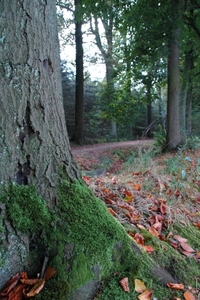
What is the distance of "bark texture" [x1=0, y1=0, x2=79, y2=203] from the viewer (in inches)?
51.0

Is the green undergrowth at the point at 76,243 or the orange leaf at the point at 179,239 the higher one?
the green undergrowth at the point at 76,243

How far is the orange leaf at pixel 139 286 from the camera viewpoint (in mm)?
1429

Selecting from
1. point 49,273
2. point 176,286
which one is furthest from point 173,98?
point 49,273

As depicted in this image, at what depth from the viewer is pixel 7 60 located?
1291 mm

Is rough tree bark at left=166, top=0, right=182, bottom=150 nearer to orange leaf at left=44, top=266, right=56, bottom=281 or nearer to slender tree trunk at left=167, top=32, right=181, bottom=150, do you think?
slender tree trunk at left=167, top=32, right=181, bottom=150

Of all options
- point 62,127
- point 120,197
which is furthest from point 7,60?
point 120,197

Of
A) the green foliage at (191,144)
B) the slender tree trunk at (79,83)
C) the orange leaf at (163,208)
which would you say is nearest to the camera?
the orange leaf at (163,208)

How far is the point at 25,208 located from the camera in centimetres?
134

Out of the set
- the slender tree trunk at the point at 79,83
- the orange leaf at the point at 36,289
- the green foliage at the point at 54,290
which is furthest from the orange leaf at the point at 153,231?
the slender tree trunk at the point at 79,83

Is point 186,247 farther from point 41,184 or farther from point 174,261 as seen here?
point 41,184

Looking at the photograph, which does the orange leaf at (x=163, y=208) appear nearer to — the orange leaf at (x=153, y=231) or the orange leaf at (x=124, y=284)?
the orange leaf at (x=153, y=231)

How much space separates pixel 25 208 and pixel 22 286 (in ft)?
1.32

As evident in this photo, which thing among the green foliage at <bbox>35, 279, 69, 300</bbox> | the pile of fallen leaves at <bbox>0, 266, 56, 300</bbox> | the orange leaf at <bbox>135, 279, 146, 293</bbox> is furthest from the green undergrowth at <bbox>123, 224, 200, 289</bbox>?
the pile of fallen leaves at <bbox>0, 266, 56, 300</bbox>

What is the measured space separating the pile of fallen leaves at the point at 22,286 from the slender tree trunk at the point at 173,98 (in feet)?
24.3
